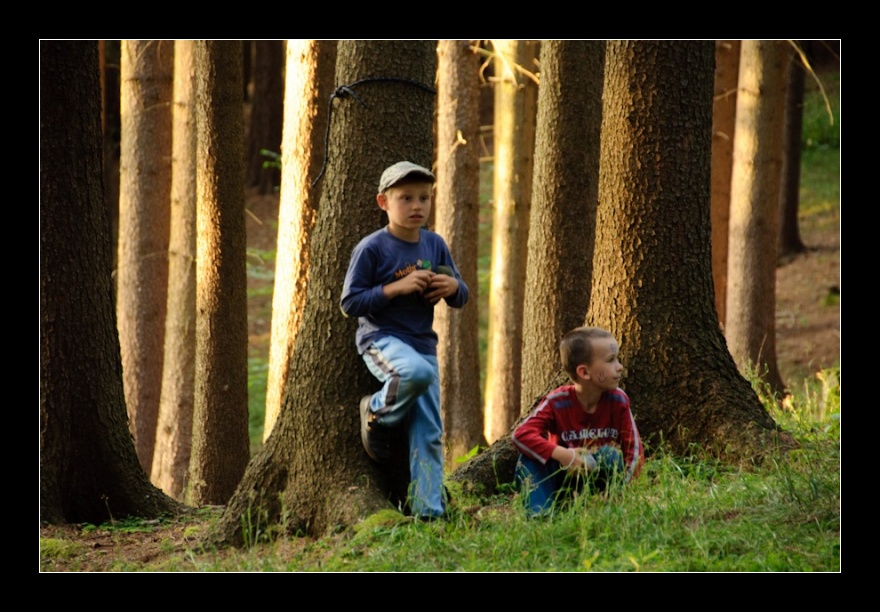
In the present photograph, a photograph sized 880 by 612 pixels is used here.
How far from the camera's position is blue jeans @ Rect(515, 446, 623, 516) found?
5656mm

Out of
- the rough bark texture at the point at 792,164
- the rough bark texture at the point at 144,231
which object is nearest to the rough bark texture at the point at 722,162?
the rough bark texture at the point at 792,164

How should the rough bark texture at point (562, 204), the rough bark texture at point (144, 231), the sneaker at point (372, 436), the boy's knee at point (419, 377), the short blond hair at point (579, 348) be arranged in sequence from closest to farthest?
the boy's knee at point (419, 377) → the sneaker at point (372, 436) → the short blond hair at point (579, 348) → the rough bark texture at point (562, 204) → the rough bark texture at point (144, 231)

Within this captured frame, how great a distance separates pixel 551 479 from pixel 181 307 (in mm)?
7035

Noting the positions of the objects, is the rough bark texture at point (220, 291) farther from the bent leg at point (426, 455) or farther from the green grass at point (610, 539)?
the bent leg at point (426, 455)

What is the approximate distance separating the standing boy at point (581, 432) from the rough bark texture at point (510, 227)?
6.82 metres

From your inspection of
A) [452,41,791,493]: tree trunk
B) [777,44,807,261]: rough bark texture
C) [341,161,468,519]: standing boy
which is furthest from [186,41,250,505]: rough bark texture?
[777,44,807,261]: rough bark texture

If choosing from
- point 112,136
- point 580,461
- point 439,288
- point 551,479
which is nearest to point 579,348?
point 580,461

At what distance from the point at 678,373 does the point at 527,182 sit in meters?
6.48

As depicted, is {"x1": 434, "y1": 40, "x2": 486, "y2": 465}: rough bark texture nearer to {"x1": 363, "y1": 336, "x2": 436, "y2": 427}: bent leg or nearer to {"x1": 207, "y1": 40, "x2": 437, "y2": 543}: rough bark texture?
{"x1": 207, "y1": 40, "x2": 437, "y2": 543}: rough bark texture

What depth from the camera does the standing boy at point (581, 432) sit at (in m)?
5.63

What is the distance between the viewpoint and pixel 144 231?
41.2 ft

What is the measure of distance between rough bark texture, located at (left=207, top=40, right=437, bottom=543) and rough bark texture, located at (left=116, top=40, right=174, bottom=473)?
23.6ft
